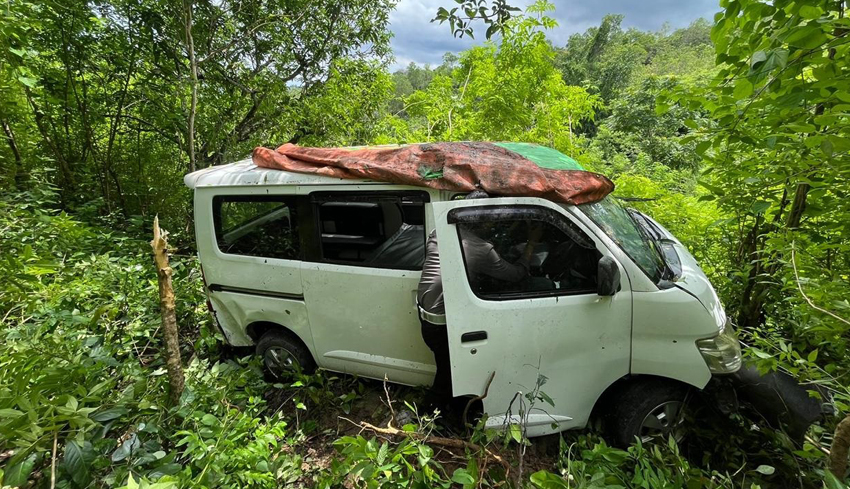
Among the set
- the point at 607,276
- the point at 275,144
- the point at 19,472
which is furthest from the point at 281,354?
the point at 275,144

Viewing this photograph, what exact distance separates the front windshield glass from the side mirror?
246mm

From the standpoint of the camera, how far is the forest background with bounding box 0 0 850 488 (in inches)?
55.6

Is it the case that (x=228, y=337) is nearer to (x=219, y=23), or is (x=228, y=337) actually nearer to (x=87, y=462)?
(x=87, y=462)

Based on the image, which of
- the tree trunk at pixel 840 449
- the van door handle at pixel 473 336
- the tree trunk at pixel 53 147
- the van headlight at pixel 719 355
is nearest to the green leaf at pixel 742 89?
the tree trunk at pixel 840 449

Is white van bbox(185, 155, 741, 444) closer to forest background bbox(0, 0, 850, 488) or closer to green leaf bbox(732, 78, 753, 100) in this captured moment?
forest background bbox(0, 0, 850, 488)

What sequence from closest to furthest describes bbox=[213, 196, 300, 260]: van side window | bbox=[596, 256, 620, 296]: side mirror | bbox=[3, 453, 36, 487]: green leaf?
bbox=[3, 453, 36, 487]: green leaf
bbox=[596, 256, 620, 296]: side mirror
bbox=[213, 196, 300, 260]: van side window

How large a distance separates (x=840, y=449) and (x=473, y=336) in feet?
4.93

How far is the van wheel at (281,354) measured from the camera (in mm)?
2998

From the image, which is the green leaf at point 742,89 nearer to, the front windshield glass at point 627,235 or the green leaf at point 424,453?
the front windshield glass at point 627,235

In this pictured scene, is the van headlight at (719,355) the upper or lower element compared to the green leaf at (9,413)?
lower

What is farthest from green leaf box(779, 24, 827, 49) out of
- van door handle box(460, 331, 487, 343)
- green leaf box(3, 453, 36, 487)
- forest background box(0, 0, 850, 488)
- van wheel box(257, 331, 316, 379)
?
van wheel box(257, 331, 316, 379)

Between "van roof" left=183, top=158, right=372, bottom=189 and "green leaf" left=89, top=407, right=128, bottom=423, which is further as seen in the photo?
"van roof" left=183, top=158, right=372, bottom=189

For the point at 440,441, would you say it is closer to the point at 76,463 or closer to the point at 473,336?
the point at 473,336

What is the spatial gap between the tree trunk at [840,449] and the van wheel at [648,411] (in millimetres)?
821
